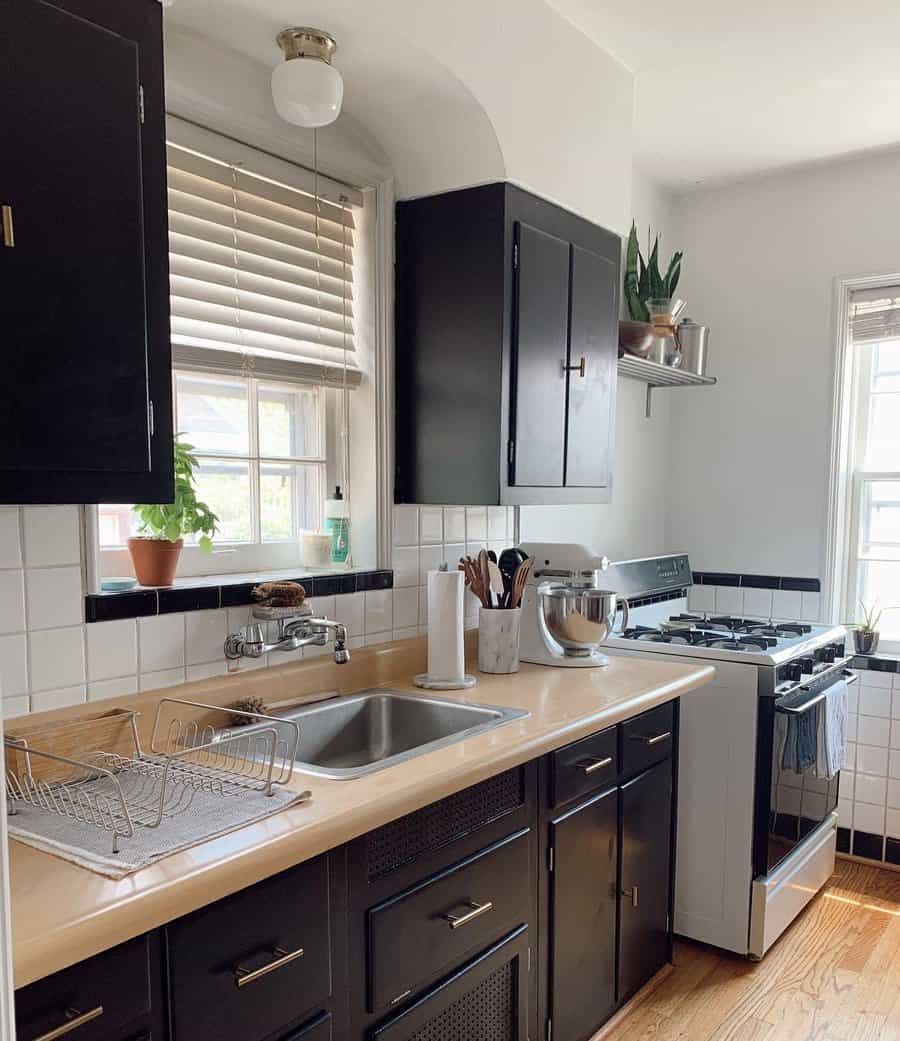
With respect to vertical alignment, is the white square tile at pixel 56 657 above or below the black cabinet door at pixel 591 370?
below

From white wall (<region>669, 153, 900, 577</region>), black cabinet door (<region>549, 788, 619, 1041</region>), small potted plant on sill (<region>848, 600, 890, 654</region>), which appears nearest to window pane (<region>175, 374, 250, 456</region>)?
black cabinet door (<region>549, 788, 619, 1041</region>)

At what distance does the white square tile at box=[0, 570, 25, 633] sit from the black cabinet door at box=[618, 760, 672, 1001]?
144 cm

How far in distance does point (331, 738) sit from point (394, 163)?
4.89 feet

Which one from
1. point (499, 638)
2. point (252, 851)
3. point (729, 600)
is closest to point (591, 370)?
point (499, 638)

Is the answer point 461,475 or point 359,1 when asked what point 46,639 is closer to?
point 461,475

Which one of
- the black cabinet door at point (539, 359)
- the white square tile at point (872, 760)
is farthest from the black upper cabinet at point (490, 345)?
the white square tile at point (872, 760)

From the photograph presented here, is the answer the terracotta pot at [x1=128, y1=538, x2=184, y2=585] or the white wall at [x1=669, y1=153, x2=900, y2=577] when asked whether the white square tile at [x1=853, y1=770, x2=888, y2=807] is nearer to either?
the white wall at [x1=669, y1=153, x2=900, y2=577]

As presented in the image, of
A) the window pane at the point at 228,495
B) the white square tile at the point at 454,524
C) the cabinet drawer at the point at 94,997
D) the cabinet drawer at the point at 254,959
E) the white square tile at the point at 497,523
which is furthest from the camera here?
the white square tile at the point at 497,523

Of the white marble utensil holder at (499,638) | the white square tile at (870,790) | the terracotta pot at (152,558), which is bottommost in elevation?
the white square tile at (870,790)

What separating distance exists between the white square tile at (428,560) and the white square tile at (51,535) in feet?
3.38

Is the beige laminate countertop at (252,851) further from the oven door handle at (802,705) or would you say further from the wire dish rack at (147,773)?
the oven door handle at (802,705)

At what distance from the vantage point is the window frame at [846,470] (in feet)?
10.8

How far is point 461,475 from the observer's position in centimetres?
224

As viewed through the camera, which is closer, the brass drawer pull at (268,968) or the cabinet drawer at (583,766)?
the brass drawer pull at (268,968)
